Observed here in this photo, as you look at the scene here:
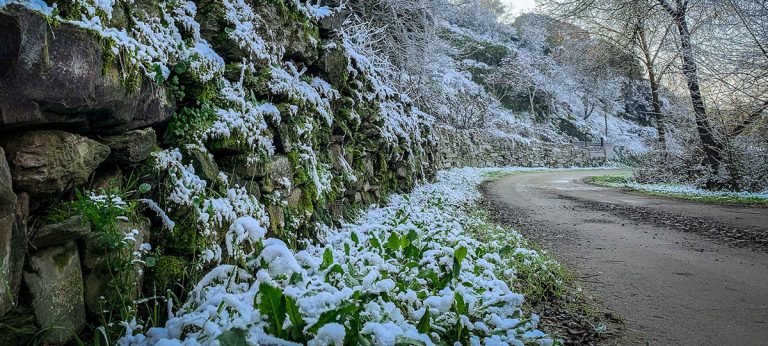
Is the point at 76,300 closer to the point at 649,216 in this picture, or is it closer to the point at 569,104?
the point at 649,216

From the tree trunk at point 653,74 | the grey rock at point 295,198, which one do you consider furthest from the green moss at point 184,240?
the tree trunk at point 653,74

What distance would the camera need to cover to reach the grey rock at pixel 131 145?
2.37m

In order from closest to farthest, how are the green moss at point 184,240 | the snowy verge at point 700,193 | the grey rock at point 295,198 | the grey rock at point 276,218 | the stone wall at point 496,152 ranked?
1. the green moss at point 184,240
2. the grey rock at point 276,218
3. the grey rock at point 295,198
4. the snowy verge at point 700,193
5. the stone wall at point 496,152

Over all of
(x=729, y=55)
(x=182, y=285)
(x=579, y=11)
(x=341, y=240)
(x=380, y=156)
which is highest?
(x=579, y=11)

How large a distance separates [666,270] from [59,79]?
5.57 metres

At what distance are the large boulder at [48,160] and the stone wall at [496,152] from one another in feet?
56.7

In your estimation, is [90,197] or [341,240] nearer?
[90,197]

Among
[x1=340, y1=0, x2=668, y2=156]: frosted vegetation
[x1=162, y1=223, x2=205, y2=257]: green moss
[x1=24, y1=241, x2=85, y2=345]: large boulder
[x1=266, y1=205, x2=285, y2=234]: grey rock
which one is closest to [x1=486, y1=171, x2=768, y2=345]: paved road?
[x1=266, y1=205, x2=285, y2=234]: grey rock

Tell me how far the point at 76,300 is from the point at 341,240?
2925 millimetres

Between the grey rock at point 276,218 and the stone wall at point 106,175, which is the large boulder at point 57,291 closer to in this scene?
the stone wall at point 106,175

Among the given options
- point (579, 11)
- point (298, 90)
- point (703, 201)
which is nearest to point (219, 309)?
point (298, 90)

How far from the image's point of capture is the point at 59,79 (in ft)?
6.22

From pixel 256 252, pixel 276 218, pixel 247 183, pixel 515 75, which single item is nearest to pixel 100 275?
pixel 256 252

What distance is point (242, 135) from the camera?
341 centimetres
